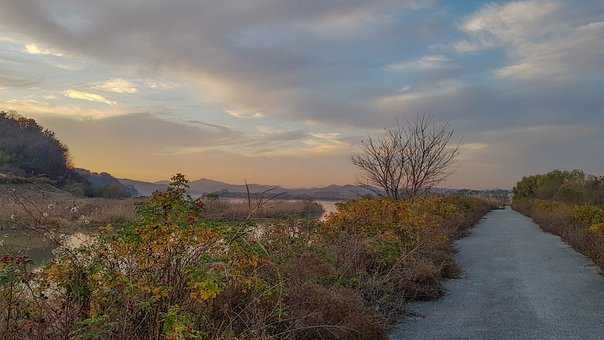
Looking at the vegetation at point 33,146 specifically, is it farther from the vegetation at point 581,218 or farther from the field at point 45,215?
the field at point 45,215

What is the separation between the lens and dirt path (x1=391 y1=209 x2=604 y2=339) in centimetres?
762

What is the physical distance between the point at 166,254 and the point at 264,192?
3.89 ft

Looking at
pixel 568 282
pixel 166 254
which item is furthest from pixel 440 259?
pixel 166 254

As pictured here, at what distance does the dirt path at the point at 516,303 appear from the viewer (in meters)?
7.62

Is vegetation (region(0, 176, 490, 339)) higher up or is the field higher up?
the field

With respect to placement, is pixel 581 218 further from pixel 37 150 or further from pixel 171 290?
pixel 37 150

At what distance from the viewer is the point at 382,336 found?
706cm

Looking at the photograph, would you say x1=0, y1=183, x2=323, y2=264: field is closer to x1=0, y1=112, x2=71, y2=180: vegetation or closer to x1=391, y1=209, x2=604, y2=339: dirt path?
x1=391, y1=209, x2=604, y2=339: dirt path

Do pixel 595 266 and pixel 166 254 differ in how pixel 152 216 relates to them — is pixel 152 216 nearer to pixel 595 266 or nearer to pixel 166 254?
pixel 166 254

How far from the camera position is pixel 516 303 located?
9352 mm

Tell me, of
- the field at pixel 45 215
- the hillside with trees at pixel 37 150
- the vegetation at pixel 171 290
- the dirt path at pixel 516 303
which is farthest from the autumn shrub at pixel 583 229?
the hillside with trees at pixel 37 150

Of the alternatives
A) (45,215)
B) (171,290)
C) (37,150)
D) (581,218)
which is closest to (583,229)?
(581,218)

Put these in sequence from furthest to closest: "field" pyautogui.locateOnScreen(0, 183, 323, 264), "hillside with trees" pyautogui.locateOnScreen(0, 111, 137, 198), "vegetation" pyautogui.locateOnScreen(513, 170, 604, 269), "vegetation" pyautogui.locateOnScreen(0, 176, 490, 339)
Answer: "hillside with trees" pyautogui.locateOnScreen(0, 111, 137, 198) < "vegetation" pyautogui.locateOnScreen(513, 170, 604, 269) < "field" pyautogui.locateOnScreen(0, 183, 323, 264) < "vegetation" pyautogui.locateOnScreen(0, 176, 490, 339)

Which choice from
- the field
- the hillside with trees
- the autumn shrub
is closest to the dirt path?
the autumn shrub
